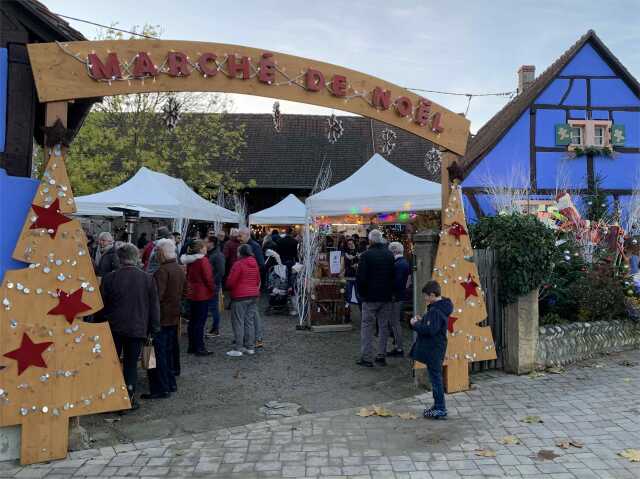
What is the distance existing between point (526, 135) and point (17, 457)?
580 inches

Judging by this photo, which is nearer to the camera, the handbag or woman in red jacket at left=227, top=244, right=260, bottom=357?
the handbag

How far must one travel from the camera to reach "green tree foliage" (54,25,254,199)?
62.5 ft

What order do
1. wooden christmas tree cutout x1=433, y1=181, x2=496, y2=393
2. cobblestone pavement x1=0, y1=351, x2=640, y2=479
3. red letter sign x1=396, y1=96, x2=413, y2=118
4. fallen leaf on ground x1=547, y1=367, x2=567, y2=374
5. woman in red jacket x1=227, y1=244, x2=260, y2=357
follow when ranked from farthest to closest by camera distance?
woman in red jacket x1=227, y1=244, x2=260, y2=357 < fallen leaf on ground x1=547, y1=367, x2=567, y2=374 < wooden christmas tree cutout x1=433, y1=181, x2=496, y2=393 < red letter sign x1=396, y1=96, x2=413, y2=118 < cobblestone pavement x1=0, y1=351, x2=640, y2=479

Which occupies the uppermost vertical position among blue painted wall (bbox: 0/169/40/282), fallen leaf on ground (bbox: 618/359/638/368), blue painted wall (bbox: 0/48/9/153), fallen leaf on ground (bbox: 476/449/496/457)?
blue painted wall (bbox: 0/48/9/153)

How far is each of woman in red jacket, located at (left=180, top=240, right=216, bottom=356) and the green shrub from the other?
3840 mm

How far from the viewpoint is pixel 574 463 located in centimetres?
406

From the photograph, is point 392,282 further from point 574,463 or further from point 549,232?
point 574,463

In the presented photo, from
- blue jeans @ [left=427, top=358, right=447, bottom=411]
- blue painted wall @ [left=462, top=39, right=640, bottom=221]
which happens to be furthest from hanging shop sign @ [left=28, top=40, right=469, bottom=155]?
blue painted wall @ [left=462, top=39, right=640, bottom=221]

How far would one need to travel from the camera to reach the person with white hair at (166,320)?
5.75 m

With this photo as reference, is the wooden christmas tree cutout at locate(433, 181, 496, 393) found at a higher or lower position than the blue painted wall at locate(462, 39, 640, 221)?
lower

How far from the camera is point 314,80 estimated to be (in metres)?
5.35

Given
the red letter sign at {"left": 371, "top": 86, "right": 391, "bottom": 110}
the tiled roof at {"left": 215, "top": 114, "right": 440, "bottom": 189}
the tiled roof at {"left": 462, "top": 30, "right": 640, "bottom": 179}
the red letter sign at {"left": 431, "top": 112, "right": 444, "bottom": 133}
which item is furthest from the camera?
the tiled roof at {"left": 215, "top": 114, "right": 440, "bottom": 189}

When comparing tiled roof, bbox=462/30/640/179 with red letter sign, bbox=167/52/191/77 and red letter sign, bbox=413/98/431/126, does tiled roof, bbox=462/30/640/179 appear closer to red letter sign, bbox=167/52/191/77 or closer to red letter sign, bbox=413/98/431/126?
red letter sign, bbox=413/98/431/126

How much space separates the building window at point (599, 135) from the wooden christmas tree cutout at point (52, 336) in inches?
608
